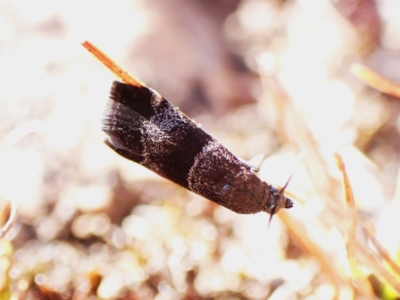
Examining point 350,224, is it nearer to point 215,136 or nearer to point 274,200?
point 274,200

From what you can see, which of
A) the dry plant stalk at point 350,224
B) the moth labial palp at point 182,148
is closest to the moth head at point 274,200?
the moth labial palp at point 182,148

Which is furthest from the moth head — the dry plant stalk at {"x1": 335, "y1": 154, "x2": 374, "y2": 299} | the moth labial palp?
the dry plant stalk at {"x1": 335, "y1": 154, "x2": 374, "y2": 299}

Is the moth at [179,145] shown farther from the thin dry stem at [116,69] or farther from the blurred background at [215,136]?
the blurred background at [215,136]

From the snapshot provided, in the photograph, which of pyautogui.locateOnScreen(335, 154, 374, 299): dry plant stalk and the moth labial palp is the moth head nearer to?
the moth labial palp

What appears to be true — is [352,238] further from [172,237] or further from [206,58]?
[206,58]

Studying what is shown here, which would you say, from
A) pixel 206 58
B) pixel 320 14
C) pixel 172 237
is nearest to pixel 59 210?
pixel 172 237

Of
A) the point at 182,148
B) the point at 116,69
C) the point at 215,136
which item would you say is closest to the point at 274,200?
the point at 182,148
